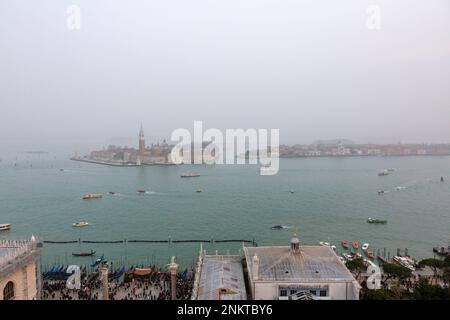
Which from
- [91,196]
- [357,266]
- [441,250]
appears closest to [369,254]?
[441,250]

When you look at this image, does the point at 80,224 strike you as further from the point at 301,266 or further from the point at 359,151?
the point at 359,151

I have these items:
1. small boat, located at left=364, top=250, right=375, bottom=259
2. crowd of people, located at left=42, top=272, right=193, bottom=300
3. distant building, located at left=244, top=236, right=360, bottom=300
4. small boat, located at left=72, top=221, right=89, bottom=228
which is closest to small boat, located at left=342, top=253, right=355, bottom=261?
small boat, located at left=364, top=250, right=375, bottom=259

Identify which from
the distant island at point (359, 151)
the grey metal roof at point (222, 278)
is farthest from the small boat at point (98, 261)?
the distant island at point (359, 151)

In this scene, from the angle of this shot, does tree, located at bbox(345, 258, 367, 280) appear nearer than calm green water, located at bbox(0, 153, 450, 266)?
Yes

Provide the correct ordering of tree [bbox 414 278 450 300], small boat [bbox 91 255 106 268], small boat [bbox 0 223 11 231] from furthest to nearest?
1. small boat [bbox 0 223 11 231]
2. small boat [bbox 91 255 106 268]
3. tree [bbox 414 278 450 300]

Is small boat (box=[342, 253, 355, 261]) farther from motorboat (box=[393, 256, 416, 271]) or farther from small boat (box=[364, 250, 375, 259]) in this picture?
motorboat (box=[393, 256, 416, 271])
